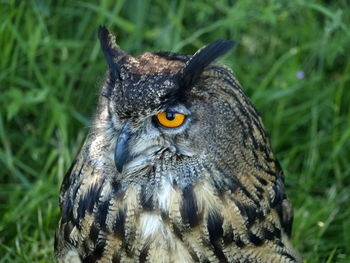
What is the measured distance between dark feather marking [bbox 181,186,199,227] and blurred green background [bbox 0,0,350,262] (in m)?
0.91

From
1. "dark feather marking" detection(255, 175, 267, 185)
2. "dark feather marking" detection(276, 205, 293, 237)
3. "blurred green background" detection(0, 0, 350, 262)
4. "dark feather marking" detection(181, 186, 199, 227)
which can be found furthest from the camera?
"blurred green background" detection(0, 0, 350, 262)

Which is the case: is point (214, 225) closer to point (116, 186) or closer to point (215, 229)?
point (215, 229)

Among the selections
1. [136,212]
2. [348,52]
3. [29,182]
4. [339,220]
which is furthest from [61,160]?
[348,52]

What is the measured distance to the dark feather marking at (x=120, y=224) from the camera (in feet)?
7.80

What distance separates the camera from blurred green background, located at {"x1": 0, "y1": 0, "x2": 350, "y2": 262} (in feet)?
10.7

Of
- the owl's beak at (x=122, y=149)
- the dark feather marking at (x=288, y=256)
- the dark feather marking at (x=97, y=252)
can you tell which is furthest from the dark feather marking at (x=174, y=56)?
the dark feather marking at (x=288, y=256)

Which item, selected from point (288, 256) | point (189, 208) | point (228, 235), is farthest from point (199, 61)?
point (288, 256)

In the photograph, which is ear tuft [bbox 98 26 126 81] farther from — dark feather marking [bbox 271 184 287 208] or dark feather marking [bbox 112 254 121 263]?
dark feather marking [bbox 271 184 287 208]

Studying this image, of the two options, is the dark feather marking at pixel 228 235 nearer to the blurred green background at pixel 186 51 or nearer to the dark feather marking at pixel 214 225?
the dark feather marking at pixel 214 225

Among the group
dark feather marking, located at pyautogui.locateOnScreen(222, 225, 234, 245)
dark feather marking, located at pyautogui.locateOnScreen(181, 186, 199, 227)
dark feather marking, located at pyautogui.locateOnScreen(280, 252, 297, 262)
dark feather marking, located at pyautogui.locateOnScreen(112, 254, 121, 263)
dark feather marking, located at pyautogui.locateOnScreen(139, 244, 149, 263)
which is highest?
dark feather marking, located at pyautogui.locateOnScreen(181, 186, 199, 227)

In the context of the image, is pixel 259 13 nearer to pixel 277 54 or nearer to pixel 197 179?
pixel 277 54

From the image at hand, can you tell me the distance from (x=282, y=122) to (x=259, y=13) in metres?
0.57

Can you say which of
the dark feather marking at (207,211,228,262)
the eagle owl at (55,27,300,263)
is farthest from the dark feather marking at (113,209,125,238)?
the dark feather marking at (207,211,228,262)

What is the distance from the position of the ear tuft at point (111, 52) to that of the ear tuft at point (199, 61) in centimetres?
21
